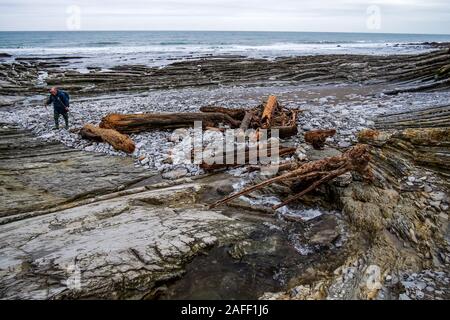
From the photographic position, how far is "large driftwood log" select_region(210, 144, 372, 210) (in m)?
5.65

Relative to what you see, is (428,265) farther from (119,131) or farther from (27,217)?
(119,131)

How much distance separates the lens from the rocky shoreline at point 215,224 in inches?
155

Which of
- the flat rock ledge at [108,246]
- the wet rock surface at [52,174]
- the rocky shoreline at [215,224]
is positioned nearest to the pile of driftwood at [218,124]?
the rocky shoreline at [215,224]

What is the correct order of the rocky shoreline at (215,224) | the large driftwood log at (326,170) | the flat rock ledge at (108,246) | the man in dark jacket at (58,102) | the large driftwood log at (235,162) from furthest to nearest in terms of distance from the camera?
the man in dark jacket at (58,102) → the large driftwood log at (235,162) → the large driftwood log at (326,170) → the rocky shoreline at (215,224) → the flat rock ledge at (108,246)

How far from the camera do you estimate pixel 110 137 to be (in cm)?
928

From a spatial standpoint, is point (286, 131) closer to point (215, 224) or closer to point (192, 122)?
point (192, 122)

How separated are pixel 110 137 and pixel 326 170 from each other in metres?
6.01

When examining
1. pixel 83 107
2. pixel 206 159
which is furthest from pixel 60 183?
pixel 83 107

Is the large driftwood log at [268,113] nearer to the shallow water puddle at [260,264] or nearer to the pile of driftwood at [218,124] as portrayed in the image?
the pile of driftwood at [218,124]

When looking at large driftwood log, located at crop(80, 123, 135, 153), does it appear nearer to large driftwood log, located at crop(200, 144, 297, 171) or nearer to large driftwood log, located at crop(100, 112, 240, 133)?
large driftwood log, located at crop(100, 112, 240, 133)

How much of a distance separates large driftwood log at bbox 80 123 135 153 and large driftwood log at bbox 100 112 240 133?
416 millimetres

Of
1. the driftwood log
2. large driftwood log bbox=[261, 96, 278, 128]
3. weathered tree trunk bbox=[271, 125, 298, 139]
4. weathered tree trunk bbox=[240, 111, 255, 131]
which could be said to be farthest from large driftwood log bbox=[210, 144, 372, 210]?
weathered tree trunk bbox=[240, 111, 255, 131]

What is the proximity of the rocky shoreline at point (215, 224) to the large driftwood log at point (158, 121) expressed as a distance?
0.50 metres

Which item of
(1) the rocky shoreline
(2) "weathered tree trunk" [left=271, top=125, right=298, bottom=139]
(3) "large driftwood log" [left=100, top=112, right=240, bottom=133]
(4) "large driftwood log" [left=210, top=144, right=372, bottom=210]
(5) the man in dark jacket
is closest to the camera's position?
(1) the rocky shoreline
